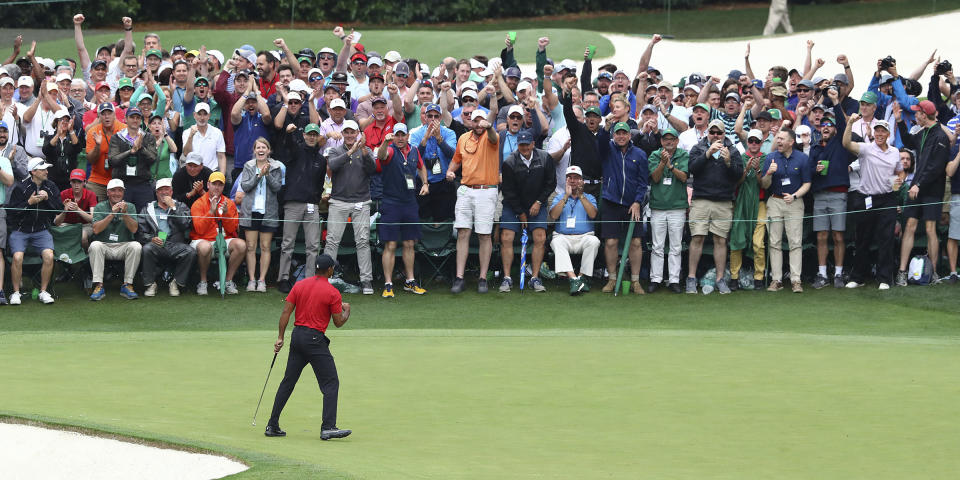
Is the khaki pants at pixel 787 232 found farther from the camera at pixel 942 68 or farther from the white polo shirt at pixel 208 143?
the white polo shirt at pixel 208 143

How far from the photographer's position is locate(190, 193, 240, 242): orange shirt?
60.6 ft

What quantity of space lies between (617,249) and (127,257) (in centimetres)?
692

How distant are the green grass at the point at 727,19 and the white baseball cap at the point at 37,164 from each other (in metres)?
20.2

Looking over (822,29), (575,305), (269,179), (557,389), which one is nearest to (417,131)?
(269,179)

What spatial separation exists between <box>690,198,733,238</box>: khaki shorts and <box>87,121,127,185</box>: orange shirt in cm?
822

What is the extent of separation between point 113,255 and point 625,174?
23.8 ft

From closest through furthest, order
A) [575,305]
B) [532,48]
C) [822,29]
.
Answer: [575,305]
[532,48]
[822,29]

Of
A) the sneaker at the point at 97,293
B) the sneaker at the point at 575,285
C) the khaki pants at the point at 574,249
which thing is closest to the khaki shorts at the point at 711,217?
the khaki pants at the point at 574,249

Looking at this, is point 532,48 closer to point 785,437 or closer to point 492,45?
point 492,45

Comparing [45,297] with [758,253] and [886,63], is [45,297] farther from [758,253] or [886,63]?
[886,63]

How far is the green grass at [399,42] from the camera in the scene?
29.7 meters

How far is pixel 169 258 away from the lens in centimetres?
1845

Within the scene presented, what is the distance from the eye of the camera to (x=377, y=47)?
3009 centimetres

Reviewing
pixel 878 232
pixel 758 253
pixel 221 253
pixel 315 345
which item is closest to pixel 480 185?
pixel 221 253
